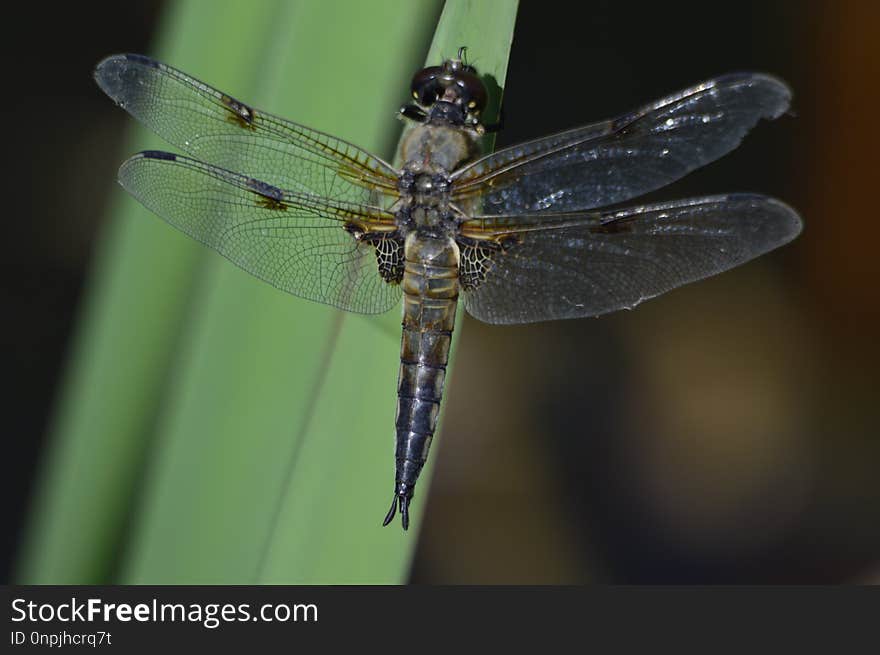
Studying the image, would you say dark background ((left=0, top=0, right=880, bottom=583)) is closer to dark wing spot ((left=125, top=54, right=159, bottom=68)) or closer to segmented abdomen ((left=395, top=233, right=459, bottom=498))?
segmented abdomen ((left=395, top=233, right=459, bottom=498))

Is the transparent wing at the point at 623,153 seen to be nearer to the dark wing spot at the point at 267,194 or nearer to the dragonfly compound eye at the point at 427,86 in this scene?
the dragonfly compound eye at the point at 427,86

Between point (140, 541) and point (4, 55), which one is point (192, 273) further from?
point (4, 55)

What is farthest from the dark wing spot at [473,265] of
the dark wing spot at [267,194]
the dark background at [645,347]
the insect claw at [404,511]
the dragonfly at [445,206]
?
the dark background at [645,347]

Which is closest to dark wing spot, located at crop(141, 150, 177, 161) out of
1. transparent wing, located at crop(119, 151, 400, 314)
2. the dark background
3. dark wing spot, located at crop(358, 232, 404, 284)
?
transparent wing, located at crop(119, 151, 400, 314)

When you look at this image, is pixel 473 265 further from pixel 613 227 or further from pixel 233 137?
pixel 233 137

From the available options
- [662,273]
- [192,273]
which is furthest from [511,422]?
[192,273]

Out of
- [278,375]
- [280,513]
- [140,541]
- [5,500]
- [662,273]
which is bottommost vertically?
[5,500]

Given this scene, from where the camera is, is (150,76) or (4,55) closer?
(150,76)
